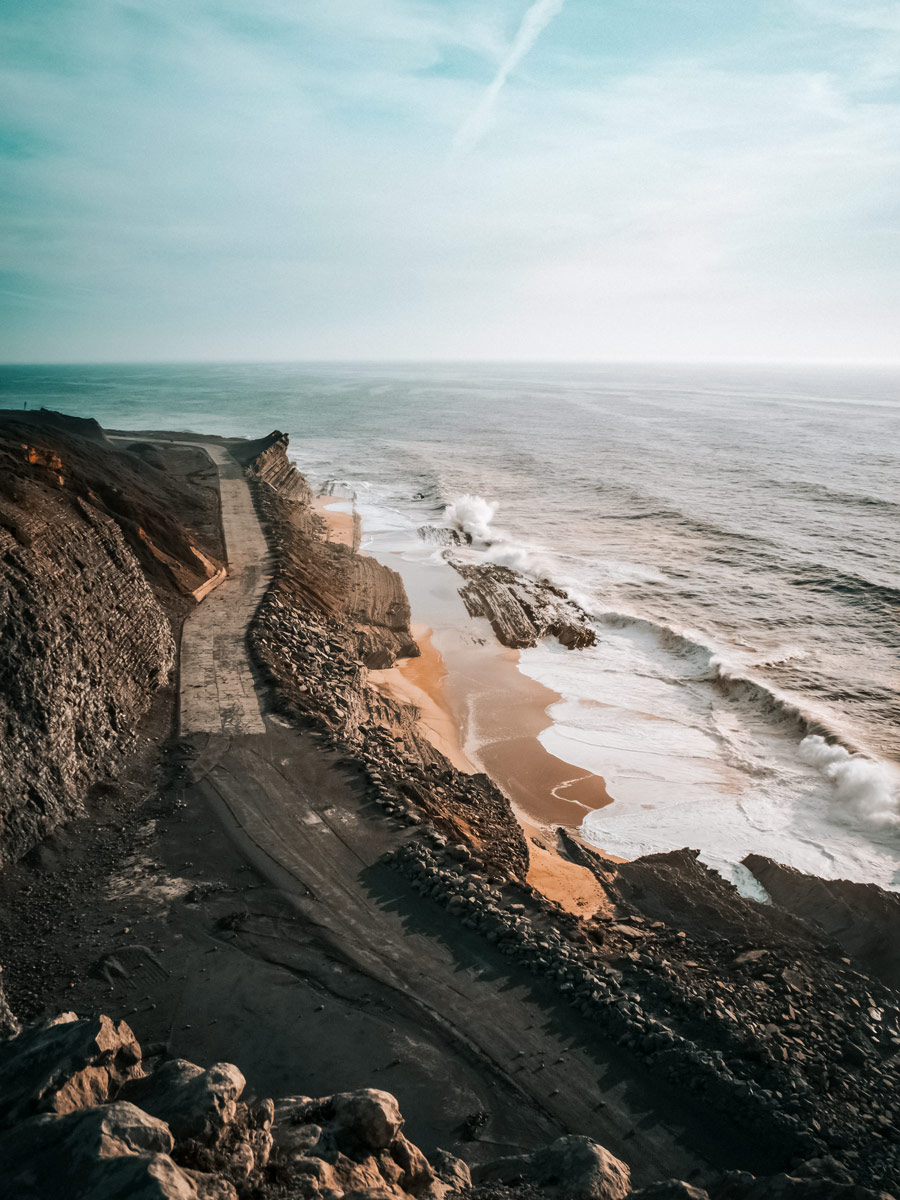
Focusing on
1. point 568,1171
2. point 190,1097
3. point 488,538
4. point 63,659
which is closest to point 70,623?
point 63,659

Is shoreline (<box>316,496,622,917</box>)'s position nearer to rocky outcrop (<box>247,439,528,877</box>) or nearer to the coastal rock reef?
rocky outcrop (<box>247,439,528,877</box>)

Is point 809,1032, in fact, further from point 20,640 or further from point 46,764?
point 20,640

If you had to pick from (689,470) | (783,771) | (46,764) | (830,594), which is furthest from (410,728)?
(689,470)

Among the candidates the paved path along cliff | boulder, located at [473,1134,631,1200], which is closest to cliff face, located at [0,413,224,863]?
the paved path along cliff

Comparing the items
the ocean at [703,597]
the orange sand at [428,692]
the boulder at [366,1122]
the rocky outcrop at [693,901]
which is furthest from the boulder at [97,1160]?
the orange sand at [428,692]

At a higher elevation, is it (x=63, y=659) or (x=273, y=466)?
(x=273, y=466)

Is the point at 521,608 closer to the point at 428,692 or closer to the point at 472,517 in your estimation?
the point at 428,692
